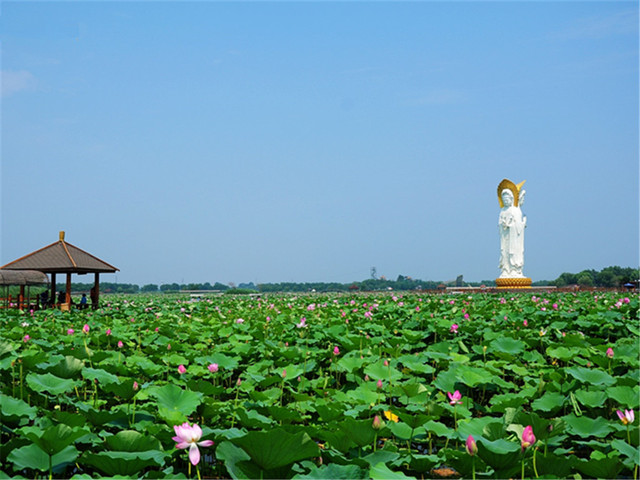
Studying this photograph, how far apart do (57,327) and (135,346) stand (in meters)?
1.72

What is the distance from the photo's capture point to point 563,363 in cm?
524

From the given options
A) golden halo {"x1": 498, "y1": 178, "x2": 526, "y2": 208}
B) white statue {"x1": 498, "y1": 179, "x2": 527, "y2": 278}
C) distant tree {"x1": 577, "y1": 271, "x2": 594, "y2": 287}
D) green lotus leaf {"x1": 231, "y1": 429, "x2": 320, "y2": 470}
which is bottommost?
distant tree {"x1": 577, "y1": 271, "x2": 594, "y2": 287}

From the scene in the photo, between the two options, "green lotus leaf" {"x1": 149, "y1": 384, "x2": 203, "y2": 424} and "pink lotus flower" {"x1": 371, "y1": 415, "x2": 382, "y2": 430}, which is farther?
"green lotus leaf" {"x1": 149, "y1": 384, "x2": 203, "y2": 424}

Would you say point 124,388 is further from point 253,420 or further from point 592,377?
point 592,377

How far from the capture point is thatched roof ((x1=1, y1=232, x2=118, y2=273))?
13047 mm

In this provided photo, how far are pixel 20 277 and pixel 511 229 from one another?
17.4 m

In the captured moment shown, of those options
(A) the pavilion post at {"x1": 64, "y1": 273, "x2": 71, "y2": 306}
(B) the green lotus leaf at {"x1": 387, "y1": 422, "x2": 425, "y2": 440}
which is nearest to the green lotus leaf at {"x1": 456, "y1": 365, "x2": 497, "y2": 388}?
(B) the green lotus leaf at {"x1": 387, "y1": 422, "x2": 425, "y2": 440}

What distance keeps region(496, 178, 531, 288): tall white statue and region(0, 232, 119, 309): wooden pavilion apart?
594 inches

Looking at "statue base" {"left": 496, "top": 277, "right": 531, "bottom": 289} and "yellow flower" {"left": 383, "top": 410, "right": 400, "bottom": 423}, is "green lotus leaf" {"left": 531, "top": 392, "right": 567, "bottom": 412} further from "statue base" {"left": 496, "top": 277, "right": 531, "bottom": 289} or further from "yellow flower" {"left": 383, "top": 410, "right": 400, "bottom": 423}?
"statue base" {"left": 496, "top": 277, "right": 531, "bottom": 289}

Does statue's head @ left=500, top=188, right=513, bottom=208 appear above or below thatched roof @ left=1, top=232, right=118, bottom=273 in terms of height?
above

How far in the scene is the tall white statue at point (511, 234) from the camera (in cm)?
2225

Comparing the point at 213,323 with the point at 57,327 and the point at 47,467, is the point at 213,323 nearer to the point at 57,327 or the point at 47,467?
the point at 57,327

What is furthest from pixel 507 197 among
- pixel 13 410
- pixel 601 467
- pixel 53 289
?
pixel 13 410

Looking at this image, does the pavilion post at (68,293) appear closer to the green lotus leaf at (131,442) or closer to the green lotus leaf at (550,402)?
the green lotus leaf at (131,442)
